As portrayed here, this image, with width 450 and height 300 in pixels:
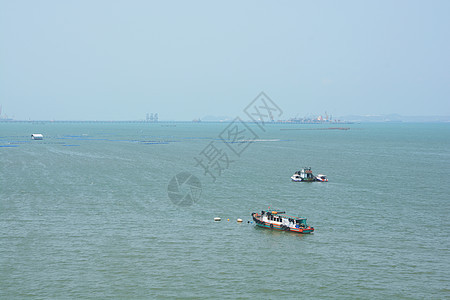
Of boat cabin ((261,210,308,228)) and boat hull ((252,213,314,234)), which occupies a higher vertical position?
boat cabin ((261,210,308,228))

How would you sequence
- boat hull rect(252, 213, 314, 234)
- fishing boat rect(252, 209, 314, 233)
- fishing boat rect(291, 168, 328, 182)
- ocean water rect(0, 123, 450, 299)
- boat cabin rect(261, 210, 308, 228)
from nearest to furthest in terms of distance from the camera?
1. ocean water rect(0, 123, 450, 299)
2. boat hull rect(252, 213, 314, 234)
3. fishing boat rect(252, 209, 314, 233)
4. boat cabin rect(261, 210, 308, 228)
5. fishing boat rect(291, 168, 328, 182)

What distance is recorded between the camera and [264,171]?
13575 centimetres

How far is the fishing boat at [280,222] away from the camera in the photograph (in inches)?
2586

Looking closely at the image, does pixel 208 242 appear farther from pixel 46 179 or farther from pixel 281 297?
pixel 46 179

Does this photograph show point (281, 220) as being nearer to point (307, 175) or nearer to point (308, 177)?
point (308, 177)

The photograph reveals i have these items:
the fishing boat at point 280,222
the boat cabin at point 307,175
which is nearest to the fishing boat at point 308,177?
the boat cabin at point 307,175

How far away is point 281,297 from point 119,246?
944 inches

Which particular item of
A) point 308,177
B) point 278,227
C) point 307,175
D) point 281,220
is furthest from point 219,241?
point 307,175

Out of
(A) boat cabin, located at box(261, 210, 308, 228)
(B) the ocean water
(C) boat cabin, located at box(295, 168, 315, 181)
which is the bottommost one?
(B) the ocean water

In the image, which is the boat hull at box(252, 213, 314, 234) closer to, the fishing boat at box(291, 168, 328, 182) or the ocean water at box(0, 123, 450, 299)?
the ocean water at box(0, 123, 450, 299)

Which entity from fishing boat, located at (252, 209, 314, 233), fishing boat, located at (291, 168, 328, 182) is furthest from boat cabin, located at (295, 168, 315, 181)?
fishing boat, located at (252, 209, 314, 233)

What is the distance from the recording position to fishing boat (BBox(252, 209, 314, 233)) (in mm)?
65688

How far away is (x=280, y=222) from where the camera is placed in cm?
6869

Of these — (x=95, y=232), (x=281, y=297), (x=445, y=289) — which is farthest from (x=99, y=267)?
(x=445, y=289)
